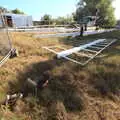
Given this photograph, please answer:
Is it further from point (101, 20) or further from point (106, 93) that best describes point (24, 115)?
point (101, 20)

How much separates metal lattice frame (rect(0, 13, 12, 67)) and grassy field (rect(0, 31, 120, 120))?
22cm

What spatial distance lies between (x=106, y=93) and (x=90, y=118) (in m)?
1.07

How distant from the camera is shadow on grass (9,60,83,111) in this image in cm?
398

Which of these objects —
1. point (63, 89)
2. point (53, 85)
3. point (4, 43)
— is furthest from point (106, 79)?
point (4, 43)

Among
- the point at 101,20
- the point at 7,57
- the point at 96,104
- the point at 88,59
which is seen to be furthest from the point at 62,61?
the point at 101,20

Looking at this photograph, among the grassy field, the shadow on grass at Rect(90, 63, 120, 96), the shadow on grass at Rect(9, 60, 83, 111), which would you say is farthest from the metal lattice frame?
the shadow on grass at Rect(90, 63, 120, 96)

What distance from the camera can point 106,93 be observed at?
14.8ft

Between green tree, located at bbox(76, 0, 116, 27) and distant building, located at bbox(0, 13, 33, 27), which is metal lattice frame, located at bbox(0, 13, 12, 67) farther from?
green tree, located at bbox(76, 0, 116, 27)

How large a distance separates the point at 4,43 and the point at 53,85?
273 centimetres

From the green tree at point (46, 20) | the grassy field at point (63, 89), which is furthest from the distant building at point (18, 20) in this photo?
the grassy field at point (63, 89)

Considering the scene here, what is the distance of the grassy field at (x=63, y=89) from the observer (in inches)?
144

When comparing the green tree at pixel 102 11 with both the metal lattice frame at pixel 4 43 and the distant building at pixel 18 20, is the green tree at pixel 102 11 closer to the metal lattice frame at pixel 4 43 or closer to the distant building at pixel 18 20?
the distant building at pixel 18 20

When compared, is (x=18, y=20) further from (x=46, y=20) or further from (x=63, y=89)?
(x=63, y=89)

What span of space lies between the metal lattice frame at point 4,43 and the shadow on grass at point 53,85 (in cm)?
84
